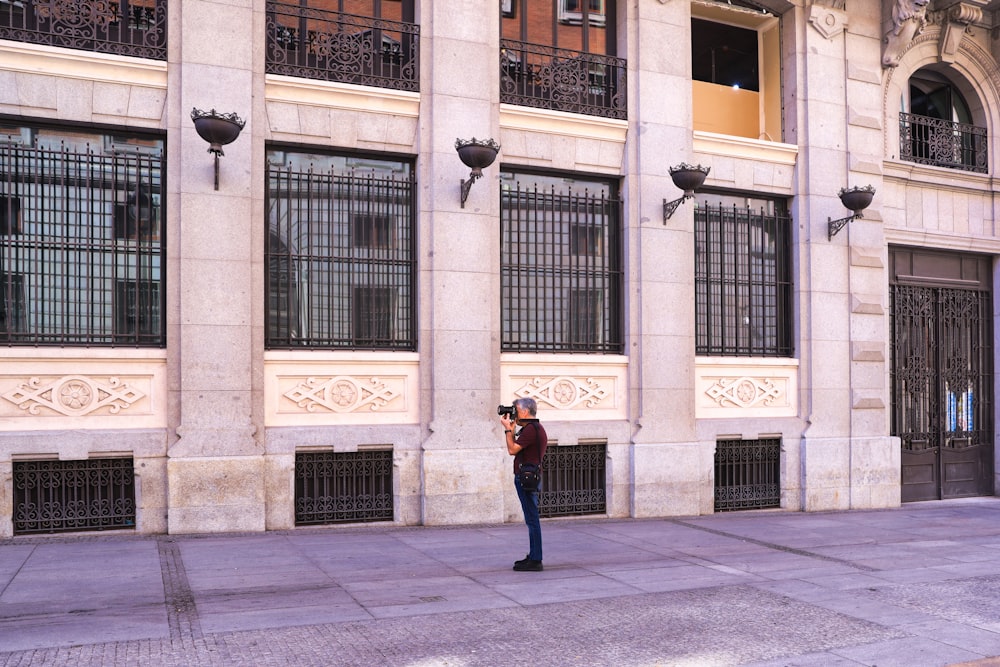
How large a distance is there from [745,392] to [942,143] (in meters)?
6.56

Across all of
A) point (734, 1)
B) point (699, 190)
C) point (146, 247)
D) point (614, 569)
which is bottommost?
point (614, 569)

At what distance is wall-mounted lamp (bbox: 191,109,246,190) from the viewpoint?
1038cm

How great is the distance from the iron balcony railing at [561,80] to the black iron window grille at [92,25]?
4795mm

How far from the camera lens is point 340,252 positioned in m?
12.1

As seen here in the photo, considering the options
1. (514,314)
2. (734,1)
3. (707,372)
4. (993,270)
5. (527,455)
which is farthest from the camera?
(993,270)

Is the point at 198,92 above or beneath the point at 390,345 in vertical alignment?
above

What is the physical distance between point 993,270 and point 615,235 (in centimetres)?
816

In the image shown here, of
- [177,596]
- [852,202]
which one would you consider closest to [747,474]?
[852,202]

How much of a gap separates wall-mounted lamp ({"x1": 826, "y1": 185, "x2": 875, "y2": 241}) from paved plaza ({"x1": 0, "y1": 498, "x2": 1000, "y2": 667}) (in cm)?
538

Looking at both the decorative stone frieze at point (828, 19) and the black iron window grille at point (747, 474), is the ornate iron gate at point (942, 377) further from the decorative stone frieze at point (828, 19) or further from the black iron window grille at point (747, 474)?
the decorative stone frieze at point (828, 19)

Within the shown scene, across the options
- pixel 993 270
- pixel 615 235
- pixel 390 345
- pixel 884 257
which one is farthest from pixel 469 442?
pixel 993 270

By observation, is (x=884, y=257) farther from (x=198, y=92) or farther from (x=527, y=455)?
(x=198, y=92)

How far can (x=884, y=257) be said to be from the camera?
15289 millimetres

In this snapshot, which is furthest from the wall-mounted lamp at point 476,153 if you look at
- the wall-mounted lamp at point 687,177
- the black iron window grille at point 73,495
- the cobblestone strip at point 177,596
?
the cobblestone strip at point 177,596
